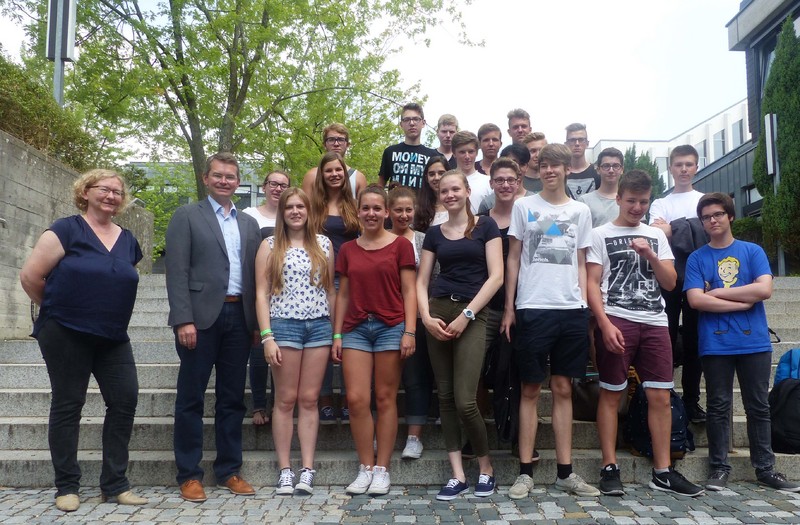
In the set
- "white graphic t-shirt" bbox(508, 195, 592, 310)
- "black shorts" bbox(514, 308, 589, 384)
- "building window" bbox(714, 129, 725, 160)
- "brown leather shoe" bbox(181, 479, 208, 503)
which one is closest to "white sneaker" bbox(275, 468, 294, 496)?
"brown leather shoe" bbox(181, 479, 208, 503)

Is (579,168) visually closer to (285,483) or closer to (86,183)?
(285,483)

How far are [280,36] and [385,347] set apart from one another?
37.2 ft

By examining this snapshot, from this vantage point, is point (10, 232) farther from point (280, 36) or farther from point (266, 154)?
point (266, 154)

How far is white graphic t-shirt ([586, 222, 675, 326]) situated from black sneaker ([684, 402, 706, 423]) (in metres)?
1.08

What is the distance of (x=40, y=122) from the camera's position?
8.05 meters

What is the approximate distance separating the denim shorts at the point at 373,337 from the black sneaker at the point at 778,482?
265cm

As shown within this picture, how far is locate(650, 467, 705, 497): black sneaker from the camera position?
4.40 meters

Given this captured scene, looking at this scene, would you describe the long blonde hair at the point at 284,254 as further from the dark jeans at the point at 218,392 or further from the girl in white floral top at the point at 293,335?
the dark jeans at the point at 218,392

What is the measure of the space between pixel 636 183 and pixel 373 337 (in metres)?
2.08

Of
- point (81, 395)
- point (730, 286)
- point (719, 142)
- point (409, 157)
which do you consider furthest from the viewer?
point (719, 142)

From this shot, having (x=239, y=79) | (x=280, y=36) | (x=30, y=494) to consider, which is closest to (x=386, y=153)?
(x=30, y=494)

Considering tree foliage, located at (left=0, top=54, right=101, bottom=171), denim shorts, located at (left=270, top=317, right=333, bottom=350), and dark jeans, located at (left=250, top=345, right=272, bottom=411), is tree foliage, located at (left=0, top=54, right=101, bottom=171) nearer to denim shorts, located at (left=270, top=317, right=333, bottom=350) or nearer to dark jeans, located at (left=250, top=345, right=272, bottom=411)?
dark jeans, located at (left=250, top=345, right=272, bottom=411)

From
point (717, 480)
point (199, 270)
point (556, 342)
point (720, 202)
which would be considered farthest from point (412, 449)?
point (720, 202)

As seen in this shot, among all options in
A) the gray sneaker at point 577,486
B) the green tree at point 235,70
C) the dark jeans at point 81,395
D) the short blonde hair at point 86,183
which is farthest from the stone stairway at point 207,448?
the green tree at point 235,70
